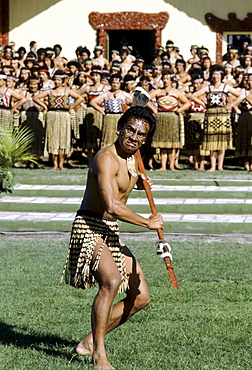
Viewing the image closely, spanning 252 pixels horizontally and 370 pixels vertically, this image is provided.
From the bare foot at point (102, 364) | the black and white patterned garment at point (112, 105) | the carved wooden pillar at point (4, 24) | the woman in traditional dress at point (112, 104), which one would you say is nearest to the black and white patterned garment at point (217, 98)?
the woman in traditional dress at point (112, 104)

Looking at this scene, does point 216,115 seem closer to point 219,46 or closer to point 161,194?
point 161,194

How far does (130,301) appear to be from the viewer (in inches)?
190

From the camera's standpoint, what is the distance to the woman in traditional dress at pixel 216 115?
12.7 meters

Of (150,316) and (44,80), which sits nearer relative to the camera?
(150,316)

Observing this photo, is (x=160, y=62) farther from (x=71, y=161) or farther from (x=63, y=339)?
(x=63, y=339)

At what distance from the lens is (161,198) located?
36.6 feet

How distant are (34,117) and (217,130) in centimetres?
352

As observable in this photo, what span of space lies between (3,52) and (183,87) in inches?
231

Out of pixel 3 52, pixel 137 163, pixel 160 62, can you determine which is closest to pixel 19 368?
pixel 137 163

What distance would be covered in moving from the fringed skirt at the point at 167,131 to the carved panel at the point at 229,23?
8501 mm

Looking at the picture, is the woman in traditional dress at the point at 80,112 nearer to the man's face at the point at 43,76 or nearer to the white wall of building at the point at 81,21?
the man's face at the point at 43,76

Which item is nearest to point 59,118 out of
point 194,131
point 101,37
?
point 194,131

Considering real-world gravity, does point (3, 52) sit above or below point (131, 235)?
above

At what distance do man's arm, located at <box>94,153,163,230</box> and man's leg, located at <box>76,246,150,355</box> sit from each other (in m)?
0.43
